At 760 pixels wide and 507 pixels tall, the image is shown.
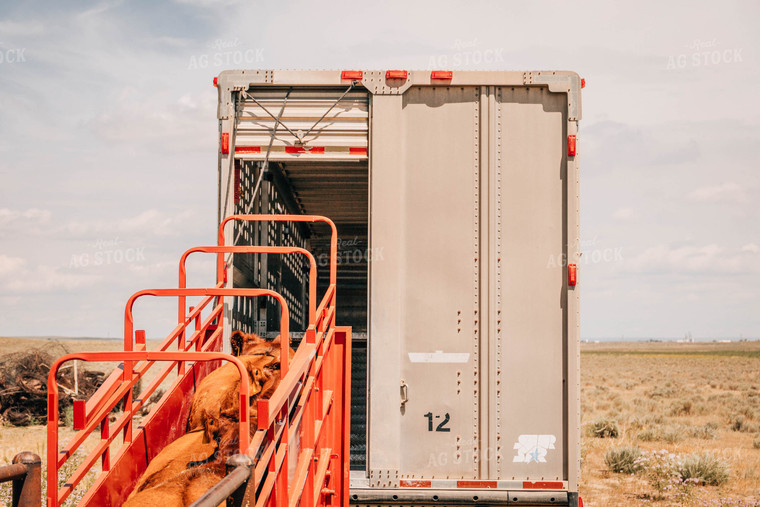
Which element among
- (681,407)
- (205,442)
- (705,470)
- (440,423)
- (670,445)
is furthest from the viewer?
(681,407)

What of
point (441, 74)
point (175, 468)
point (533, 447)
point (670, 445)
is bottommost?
point (670, 445)

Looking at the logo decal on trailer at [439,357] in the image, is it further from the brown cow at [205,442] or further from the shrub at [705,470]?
the shrub at [705,470]

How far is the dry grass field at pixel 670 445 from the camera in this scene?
452 inches

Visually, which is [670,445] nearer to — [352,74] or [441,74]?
[441,74]

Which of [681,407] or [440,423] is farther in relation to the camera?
[681,407]

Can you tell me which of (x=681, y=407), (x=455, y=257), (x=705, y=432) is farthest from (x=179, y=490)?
(x=681, y=407)

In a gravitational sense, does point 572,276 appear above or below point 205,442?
above

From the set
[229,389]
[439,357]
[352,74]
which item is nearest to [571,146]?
[352,74]

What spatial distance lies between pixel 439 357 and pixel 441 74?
222 cm

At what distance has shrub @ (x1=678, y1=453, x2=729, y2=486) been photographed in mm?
12125

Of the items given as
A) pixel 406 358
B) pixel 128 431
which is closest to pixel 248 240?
pixel 406 358

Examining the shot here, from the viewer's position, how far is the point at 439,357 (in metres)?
5.89

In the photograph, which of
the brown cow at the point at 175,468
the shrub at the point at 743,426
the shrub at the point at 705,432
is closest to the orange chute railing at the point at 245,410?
the brown cow at the point at 175,468

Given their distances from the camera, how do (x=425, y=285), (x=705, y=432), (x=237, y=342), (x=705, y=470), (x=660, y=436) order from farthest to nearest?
(x=705, y=432) < (x=660, y=436) < (x=705, y=470) < (x=425, y=285) < (x=237, y=342)
